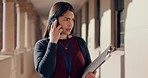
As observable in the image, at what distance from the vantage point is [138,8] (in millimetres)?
2959

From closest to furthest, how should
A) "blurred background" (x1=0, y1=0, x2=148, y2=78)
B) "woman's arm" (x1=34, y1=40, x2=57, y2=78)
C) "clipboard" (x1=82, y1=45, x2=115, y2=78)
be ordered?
"clipboard" (x1=82, y1=45, x2=115, y2=78)
"woman's arm" (x1=34, y1=40, x2=57, y2=78)
"blurred background" (x1=0, y1=0, x2=148, y2=78)

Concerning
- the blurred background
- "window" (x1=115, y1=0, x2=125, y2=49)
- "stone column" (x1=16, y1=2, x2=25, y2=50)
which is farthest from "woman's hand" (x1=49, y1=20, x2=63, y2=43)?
"stone column" (x1=16, y1=2, x2=25, y2=50)

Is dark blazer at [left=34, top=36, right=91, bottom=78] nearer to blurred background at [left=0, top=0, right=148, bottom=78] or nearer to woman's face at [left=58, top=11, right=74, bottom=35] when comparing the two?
woman's face at [left=58, top=11, right=74, bottom=35]

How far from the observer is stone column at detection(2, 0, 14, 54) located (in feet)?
20.6

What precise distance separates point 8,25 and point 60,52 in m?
5.13

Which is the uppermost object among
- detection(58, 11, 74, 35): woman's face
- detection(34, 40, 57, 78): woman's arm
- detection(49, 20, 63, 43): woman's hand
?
detection(58, 11, 74, 35): woman's face

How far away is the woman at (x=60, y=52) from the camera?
132 cm

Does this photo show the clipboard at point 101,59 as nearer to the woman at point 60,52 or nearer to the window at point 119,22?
the woman at point 60,52

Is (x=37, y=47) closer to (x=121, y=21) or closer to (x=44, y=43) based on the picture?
(x=44, y=43)

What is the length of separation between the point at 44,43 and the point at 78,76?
247 millimetres

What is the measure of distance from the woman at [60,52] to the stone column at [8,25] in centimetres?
505

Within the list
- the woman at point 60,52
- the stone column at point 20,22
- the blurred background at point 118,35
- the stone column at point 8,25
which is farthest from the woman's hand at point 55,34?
the stone column at point 20,22

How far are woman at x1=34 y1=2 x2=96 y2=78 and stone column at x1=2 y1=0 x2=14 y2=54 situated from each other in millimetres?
5054

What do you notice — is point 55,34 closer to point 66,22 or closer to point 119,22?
Answer: point 66,22
